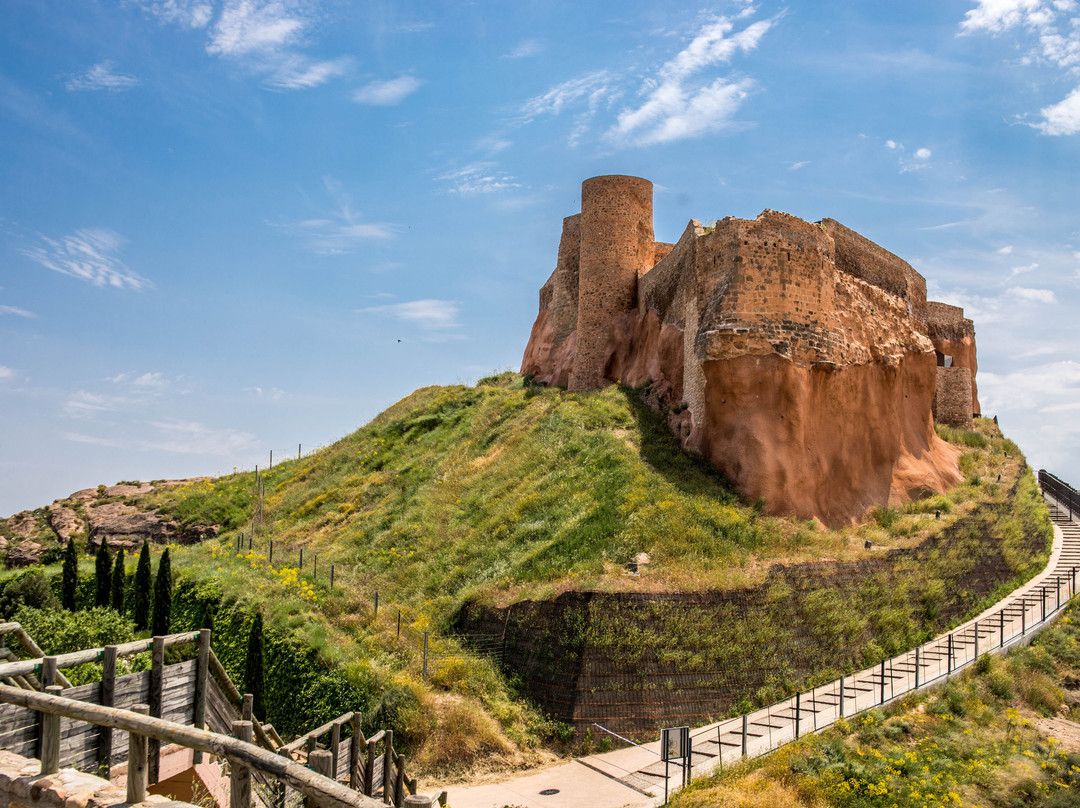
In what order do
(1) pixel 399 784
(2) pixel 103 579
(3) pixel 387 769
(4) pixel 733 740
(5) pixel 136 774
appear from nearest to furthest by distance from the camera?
(5) pixel 136 774 → (3) pixel 387 769 → (1) pixel 399 784 → (4) pixel 733 740 → (2) pixel 103 579

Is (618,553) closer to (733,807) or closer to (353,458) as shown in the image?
(733,807)

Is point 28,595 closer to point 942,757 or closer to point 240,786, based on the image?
point 240,786

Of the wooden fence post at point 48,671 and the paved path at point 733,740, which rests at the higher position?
the wooden fence post at point 48,671

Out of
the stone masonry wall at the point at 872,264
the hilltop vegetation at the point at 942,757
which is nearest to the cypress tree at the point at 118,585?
the hilltop vegetation at the point at 942,757

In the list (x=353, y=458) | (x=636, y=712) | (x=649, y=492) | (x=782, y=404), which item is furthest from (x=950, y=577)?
(x=353, y=458)

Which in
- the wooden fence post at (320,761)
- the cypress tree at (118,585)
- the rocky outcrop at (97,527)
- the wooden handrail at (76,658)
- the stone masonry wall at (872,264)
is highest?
the stone masonry wall at (872,264)

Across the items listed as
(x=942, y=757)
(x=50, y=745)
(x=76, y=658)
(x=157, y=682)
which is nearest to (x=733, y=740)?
(x=942, y=757)

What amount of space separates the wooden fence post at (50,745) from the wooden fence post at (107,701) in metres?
1.15

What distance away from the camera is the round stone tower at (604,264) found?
3014cm

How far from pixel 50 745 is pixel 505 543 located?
46.9 ft

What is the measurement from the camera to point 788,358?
69.1 ft

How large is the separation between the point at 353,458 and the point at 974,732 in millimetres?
27980

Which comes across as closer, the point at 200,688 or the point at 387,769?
the point at 200,688

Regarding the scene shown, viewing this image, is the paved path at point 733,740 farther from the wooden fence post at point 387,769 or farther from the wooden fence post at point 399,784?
the wooden fence post at point 387,769
